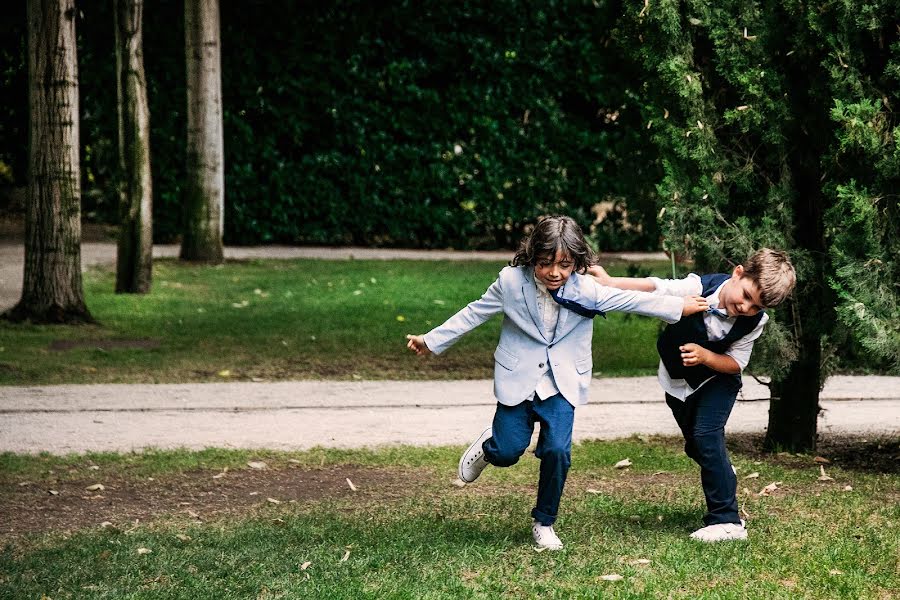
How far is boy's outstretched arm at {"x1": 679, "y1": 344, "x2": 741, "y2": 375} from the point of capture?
495 cm

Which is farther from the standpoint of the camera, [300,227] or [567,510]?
[300,227]

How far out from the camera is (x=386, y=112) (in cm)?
1641

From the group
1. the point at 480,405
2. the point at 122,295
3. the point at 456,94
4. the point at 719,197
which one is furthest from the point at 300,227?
the point at 719,197

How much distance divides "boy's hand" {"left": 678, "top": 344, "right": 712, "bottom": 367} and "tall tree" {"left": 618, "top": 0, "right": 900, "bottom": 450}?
1.14m

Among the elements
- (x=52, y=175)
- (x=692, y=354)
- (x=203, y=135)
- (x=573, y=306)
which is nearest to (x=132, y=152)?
(x=52, y=175)

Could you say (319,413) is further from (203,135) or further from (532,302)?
(203,135)

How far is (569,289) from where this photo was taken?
488cm

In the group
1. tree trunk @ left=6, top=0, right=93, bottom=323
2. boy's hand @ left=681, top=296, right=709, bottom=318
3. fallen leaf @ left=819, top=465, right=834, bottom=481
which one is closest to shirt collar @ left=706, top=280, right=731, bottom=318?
boy's hand @ left=681, top=296, right=709, bottom=318

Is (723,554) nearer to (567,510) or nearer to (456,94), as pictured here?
(567,510)

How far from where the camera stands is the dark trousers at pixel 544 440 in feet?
16.1

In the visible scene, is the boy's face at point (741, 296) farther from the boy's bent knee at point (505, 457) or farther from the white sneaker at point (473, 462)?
the white sneaker at point (473, 462)

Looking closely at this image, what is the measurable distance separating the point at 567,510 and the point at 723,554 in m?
0.90

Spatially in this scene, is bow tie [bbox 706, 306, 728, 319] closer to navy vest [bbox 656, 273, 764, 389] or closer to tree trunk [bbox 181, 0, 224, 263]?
navy vest [bbox 656, 273, 764, 389]

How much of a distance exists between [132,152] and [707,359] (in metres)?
8.34
